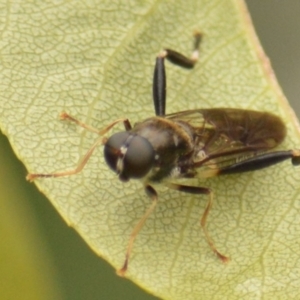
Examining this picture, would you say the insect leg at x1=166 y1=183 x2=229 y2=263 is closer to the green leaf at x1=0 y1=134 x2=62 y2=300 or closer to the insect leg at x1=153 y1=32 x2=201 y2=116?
the insect leg at x1=153 y1=32 x2=201 y2=116

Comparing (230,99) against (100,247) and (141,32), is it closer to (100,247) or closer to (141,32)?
(141,32)

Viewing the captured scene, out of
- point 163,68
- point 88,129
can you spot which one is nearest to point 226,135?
point 163,68

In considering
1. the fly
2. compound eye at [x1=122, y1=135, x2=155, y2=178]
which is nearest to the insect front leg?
the fly

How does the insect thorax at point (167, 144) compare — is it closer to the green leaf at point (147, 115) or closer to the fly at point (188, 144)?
the fly at point (188, 144)

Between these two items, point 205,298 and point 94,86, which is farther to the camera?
point 94,86

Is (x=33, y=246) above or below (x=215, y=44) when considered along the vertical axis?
below

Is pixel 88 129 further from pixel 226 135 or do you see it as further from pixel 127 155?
pixel 226 135

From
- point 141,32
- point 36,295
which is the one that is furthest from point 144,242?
point 141,32

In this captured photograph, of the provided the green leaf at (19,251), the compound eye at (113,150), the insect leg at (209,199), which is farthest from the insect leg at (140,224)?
the green leaf at (19,251)
